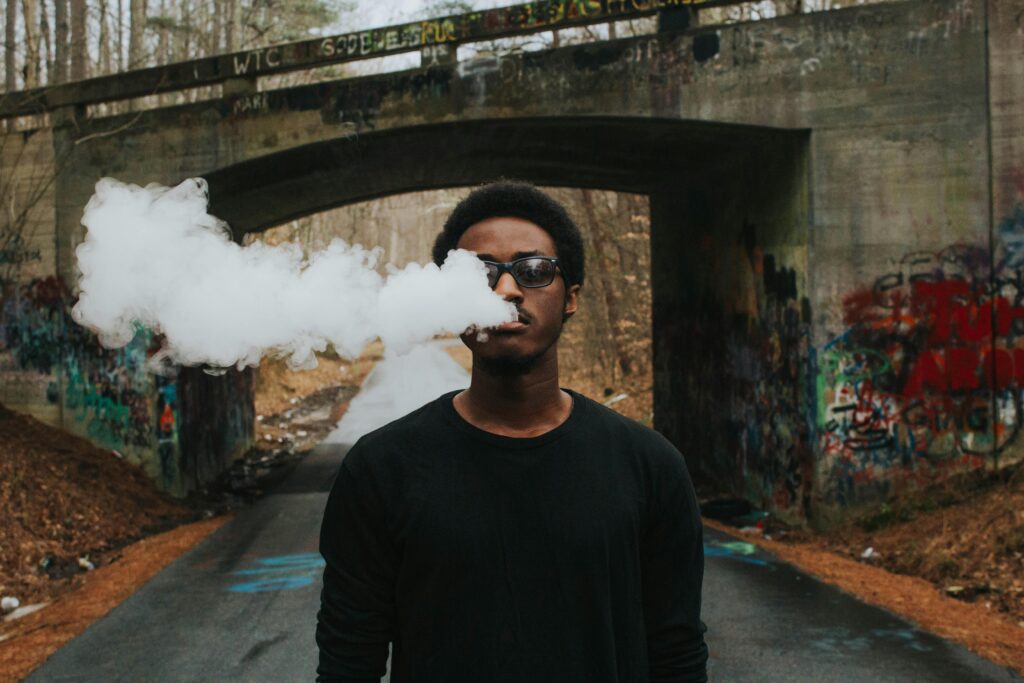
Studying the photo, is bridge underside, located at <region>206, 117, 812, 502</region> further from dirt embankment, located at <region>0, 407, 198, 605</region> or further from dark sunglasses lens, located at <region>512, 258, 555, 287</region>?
dark sunglasses lens, located at <region>512, 258, 555, 287</region>

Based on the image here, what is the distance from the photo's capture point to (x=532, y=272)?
7.62 ft

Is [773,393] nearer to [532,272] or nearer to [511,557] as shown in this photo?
[532,272]

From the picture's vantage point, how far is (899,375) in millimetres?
10312

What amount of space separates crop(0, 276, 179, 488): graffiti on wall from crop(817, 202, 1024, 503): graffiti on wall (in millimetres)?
8470

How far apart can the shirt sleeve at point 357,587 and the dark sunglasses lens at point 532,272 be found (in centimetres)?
57

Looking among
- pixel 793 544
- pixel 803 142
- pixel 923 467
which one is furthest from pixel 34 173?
pixel 923 467

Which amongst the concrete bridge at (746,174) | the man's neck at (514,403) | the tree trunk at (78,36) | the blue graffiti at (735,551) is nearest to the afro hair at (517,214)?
the man's neck at (514,403)

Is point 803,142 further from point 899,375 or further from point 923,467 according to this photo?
point 923,467

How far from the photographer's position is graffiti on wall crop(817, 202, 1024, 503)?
10164mm

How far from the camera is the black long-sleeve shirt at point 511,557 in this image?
2.18 m

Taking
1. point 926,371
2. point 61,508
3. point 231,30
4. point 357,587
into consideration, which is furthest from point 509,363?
point 231,30

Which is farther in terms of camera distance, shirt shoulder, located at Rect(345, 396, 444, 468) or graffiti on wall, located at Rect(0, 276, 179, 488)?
graffiti on wall, located at Rect(0, 276, 179, 488)

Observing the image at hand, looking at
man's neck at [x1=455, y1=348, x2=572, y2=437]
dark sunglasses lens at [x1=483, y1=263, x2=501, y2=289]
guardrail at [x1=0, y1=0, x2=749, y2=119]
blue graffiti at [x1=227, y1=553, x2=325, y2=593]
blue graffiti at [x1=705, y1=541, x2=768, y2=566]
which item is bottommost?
blue graffiti at [x1=705, y1=541, x2=768, y2=566]

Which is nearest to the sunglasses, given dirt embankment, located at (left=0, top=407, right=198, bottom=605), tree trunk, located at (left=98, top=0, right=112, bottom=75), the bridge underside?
dirt embankment, located at (left=0, top=407, right=198, bottom=605)
